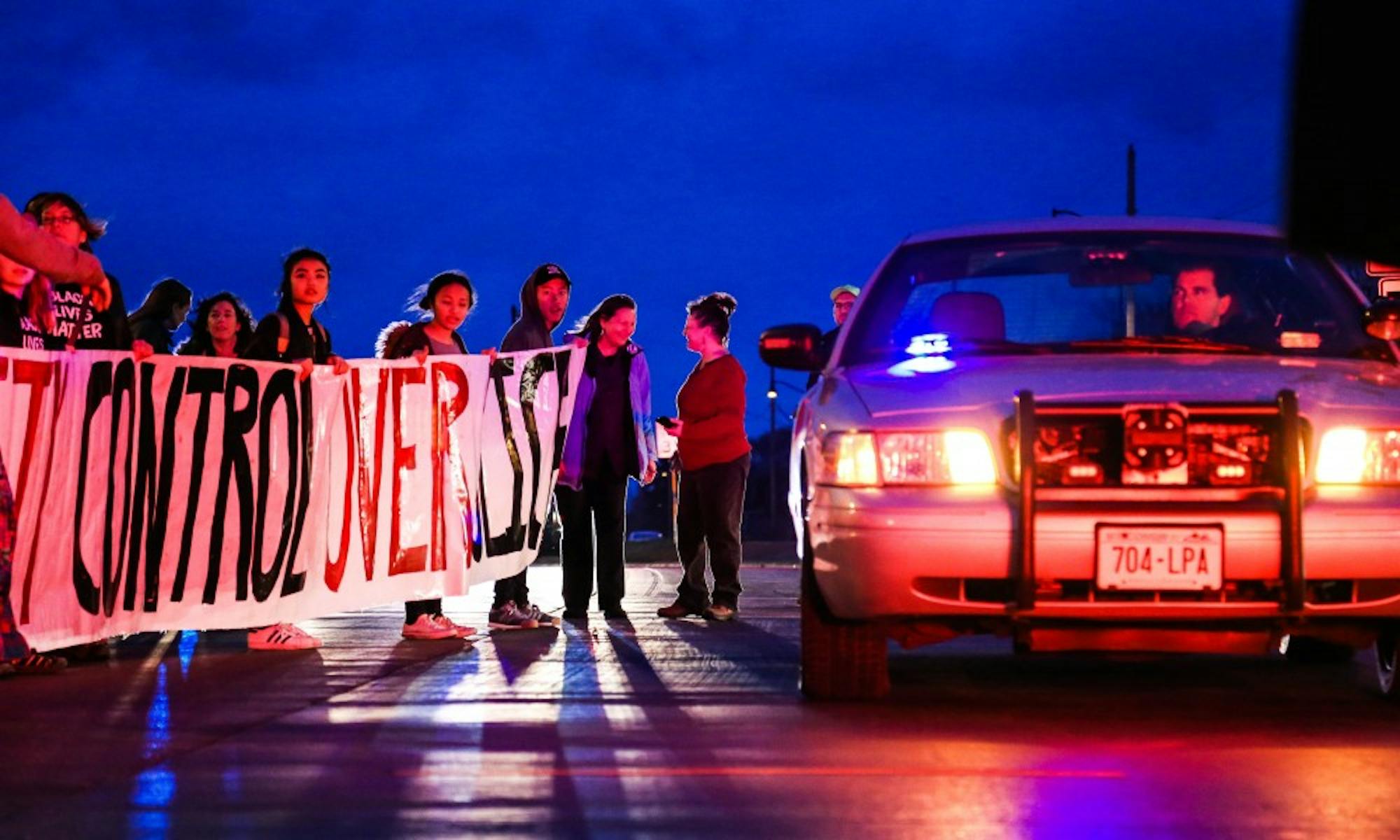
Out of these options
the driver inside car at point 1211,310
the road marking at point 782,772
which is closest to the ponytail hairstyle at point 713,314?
the driver inside car at point 1211,310

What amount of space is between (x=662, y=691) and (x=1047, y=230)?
8.31 ft

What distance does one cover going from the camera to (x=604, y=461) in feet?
43.4

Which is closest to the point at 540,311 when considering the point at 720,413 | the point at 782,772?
the point at 720,413

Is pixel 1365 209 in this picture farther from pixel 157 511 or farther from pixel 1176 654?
pixel 157 511

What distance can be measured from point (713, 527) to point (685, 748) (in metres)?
6.64

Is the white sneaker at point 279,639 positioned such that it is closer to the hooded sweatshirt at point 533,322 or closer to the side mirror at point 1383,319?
the hooded sweatshirt at point 533,322

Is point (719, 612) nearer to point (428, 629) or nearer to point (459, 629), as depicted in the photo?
point (459, 629)

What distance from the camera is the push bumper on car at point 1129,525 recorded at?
22.3 ft

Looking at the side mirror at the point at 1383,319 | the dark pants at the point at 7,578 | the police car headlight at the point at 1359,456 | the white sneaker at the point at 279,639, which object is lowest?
the white sneaker at the point at 279,639

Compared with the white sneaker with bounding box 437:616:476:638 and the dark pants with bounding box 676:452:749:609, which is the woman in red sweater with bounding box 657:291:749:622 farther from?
the white sneaker with bounding box 437:616:476:638

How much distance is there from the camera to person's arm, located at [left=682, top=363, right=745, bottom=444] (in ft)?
42.9

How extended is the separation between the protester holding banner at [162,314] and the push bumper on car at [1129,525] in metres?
6.03

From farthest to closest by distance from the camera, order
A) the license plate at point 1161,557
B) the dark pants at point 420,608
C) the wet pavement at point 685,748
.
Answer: the dark pants at point 420,608 < the license plate at point 1161,557 < the wet pavement at point 685,748

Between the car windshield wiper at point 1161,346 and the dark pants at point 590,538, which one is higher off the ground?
the car windshield wiper at point 1161,346
